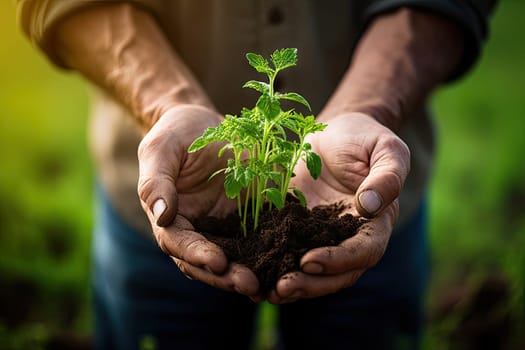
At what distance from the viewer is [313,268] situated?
1.62 meters

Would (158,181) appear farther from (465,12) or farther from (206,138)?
(465,12)

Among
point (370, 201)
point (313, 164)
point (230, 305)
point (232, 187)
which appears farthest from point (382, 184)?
point (230, 305)

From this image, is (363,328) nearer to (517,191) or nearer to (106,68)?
(106,68)

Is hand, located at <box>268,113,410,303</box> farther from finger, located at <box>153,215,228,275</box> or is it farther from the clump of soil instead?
finger, located at <box>153,215,228,275</box>

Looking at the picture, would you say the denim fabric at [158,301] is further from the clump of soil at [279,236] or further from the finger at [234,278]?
the finger at [234,278]

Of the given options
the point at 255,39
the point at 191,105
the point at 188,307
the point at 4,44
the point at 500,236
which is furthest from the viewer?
the point at 4,44

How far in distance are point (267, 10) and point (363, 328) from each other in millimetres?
1406

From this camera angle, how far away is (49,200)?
445 centimetres

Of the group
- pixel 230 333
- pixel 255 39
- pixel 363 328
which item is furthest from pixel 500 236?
pixel 255 39

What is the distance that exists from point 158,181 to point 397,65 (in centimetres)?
108

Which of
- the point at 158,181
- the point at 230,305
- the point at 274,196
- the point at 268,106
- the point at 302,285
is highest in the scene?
the point at 268,106

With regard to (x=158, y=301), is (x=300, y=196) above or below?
above

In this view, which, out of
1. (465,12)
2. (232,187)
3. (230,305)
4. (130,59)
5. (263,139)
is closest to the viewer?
(232,187)

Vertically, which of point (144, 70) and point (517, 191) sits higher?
point (144, 70)
